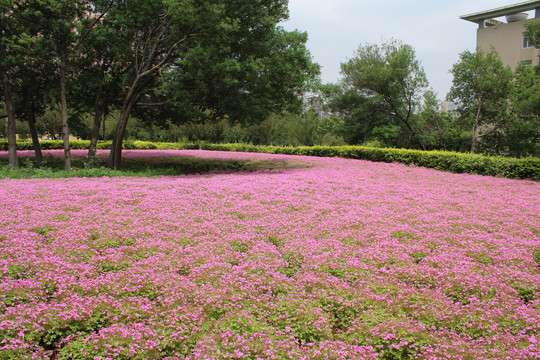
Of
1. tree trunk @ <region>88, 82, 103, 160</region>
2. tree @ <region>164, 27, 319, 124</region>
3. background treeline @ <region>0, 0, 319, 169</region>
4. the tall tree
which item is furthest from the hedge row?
the tall tree

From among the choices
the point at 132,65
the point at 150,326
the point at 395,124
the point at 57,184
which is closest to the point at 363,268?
the point at 150,326

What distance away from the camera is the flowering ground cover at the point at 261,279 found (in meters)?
3.66

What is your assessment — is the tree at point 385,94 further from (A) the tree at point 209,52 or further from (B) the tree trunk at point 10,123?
(B) the tree trunk at point 10,123

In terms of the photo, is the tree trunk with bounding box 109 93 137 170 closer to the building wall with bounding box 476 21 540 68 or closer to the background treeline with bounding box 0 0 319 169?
the background treeline with bounding box 0 0 319 169

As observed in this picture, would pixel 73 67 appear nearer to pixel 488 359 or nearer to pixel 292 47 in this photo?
pixel 292 47

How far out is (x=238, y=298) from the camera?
450 centimetres

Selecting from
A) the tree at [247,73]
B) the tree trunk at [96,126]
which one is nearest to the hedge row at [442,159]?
the tree at [247,73]

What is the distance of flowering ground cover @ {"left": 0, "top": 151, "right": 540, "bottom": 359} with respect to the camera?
12.0 ft

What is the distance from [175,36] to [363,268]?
1594 centimetres

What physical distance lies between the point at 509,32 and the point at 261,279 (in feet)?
168

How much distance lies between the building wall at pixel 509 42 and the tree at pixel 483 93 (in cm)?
1352

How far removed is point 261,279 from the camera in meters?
5.16

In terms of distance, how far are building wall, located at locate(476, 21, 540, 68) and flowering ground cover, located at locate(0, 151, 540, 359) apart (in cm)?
4299

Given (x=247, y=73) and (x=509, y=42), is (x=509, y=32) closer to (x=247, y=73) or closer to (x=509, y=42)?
(x=509, y=42)
